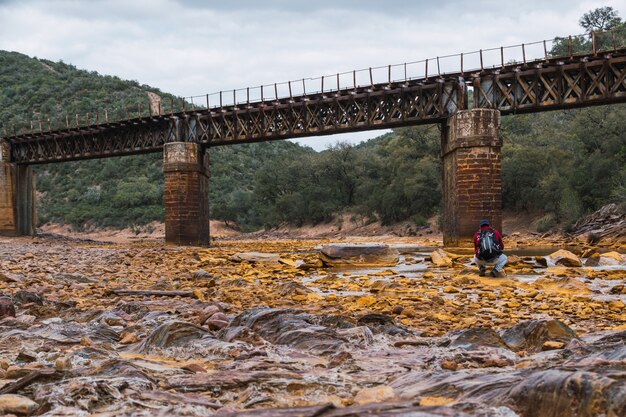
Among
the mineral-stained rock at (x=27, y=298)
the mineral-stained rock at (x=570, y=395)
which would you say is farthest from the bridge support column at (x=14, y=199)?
the mineral-stained rock at (x=570, y=395)

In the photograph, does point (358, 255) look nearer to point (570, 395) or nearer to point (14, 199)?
point (570, 395)

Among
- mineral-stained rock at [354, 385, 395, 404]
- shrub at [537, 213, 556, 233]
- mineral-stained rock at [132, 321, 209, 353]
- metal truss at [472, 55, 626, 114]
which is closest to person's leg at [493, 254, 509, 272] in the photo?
mineral-stained rock at [132, 321, 209, 353]

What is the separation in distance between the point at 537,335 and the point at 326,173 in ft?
196

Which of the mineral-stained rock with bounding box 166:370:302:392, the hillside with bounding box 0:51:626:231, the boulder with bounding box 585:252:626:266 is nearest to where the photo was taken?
the mineral-stained rock with bounding box 166:370:302:392

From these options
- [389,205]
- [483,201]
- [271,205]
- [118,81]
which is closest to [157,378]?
[483,201]

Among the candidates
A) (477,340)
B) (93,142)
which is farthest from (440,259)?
(93,142)

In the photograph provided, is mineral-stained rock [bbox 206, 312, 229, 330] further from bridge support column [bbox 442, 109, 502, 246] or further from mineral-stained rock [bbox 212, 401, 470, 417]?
bridge support column [bbox 442, 109, 502, 246]

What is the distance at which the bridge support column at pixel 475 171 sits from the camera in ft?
82.7

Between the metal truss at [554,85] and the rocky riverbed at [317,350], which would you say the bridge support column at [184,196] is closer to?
the metal truss at [554,85]

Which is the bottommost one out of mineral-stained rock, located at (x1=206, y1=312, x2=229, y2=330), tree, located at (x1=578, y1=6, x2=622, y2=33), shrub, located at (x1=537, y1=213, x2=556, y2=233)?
shrub, located at (x1=537, y1=213, x2=556, y2=233)

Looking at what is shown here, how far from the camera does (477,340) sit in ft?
17.0

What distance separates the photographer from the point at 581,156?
129 ft

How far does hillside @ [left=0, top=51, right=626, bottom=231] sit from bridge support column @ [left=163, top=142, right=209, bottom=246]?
20.5m

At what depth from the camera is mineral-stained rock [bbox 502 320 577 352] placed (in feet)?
16.8
